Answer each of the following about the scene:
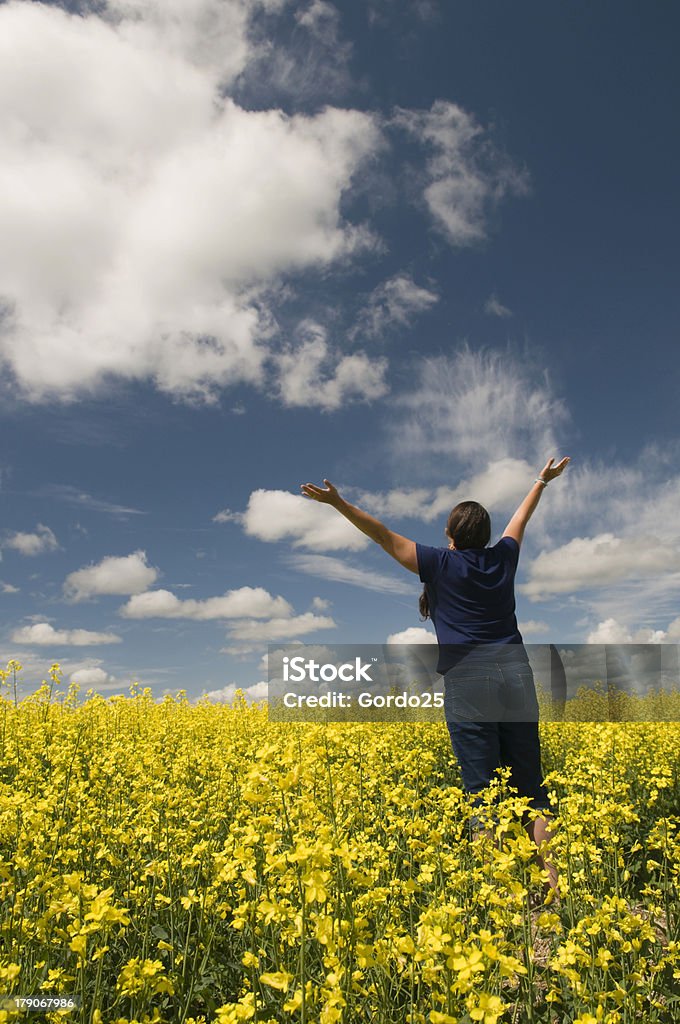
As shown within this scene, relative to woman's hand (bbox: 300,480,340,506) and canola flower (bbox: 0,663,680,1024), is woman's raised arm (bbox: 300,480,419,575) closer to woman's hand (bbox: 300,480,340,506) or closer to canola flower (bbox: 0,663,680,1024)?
woman's hand (bbox: 300,480,340,506)

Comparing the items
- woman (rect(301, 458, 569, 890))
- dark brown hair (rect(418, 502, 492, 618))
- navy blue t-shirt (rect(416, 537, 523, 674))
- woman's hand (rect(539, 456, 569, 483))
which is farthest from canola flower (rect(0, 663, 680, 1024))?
woman's hand (rect(539, 456, 569, 483))

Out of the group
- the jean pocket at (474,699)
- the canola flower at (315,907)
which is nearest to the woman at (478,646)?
the jean pocket at (474,699)

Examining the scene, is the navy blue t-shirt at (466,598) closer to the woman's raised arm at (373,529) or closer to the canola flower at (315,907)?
the woman's raised arm at (373,529)

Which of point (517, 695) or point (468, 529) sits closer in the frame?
point (517, 695)

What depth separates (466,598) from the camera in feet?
12.8

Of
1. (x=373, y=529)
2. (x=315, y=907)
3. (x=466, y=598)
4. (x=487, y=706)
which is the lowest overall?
(x=315, y=907)

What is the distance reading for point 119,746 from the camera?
498cm

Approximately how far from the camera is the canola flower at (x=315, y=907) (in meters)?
1.95

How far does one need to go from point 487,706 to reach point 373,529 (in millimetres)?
1189

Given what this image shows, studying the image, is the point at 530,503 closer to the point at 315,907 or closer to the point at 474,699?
the point at 474,699

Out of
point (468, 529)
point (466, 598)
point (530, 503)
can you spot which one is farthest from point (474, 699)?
point (530, 503)

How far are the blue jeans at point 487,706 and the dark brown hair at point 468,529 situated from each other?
507 mm

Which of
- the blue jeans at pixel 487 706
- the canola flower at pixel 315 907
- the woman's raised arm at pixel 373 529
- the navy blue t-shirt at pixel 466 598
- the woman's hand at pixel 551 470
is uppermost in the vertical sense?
the woman's hand at pixel 551 470

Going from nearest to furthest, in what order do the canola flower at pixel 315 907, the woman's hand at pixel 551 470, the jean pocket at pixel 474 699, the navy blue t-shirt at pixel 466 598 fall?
the canola flower at pixel 315 907, the jean pocket at pixel 474 699, the navy blue t-shirt at pixel 466 598, the woman's hand at pixel 551 470
